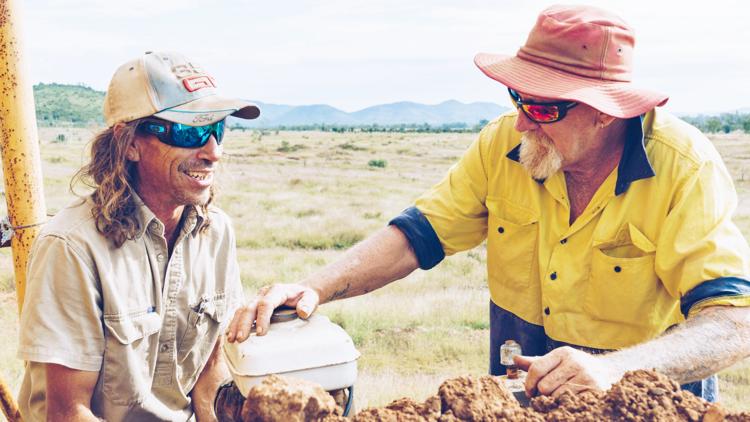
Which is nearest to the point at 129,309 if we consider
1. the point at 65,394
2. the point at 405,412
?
the point at 65,394

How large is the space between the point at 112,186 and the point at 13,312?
307 inches

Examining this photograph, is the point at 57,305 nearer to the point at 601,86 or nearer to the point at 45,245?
the point at 45,245

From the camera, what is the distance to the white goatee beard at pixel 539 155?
3.50 m

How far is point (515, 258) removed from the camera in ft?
12.4

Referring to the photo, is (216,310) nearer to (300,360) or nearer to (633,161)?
(300,360)

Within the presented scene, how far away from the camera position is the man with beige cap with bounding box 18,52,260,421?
3123mm

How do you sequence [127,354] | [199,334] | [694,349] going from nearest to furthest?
1. [694,349]
2. [127,354]
3. [199,334]

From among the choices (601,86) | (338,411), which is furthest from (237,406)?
(601,86)

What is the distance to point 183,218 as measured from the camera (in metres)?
3.68

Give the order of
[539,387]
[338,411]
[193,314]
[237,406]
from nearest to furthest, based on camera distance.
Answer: [338,411] → [539,387] → [237,406] → [193,314]

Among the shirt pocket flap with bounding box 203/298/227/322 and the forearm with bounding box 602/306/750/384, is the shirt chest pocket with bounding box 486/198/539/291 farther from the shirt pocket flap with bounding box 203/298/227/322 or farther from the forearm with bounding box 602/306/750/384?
the shirt pocket flap with bounding box 203/298/227/322

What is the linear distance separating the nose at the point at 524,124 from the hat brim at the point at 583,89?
18cm

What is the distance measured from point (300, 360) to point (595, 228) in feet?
5.52

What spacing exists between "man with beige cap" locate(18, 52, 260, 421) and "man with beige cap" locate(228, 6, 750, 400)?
689 millimetres
